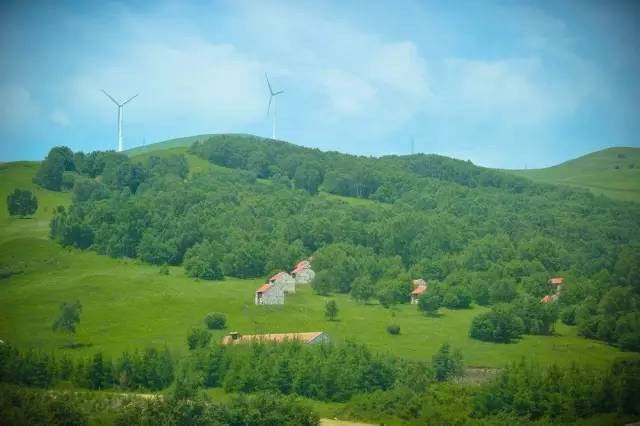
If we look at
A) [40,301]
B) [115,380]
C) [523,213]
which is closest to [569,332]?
[115,380]

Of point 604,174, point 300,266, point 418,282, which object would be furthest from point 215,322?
point 604,174

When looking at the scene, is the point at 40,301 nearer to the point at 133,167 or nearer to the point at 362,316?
the point at 362,316

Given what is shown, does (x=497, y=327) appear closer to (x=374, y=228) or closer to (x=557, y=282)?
(x=557, y=282)

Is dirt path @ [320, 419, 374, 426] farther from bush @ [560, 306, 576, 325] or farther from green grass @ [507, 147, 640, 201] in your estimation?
green grass @ [507, 147, 640, 201]

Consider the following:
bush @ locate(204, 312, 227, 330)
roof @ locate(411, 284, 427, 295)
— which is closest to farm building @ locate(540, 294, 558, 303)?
roof @ locate(411, 284, 427, 295)

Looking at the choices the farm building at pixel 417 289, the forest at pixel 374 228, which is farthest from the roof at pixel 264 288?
the farm building at pixel 417 289

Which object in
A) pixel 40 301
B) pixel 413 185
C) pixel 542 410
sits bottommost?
pixel 542 410
